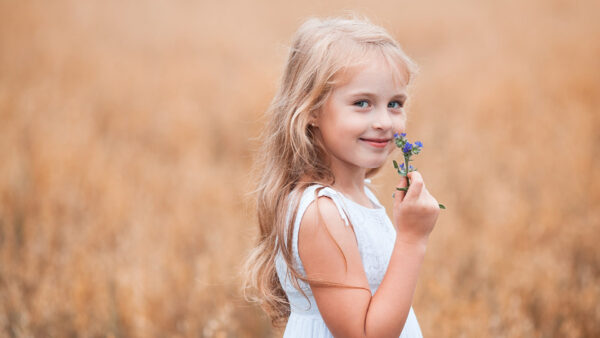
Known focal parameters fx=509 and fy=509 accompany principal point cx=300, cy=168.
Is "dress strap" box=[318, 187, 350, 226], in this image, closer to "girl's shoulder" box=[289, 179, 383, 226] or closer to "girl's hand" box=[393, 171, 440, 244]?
"girl's shoulder" box=[289, 179, 383, 226]

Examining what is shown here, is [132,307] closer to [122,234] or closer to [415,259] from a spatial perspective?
[122,234]

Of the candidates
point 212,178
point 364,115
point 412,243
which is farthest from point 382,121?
point 212,178

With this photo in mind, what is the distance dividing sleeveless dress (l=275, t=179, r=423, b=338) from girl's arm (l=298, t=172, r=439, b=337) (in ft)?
0.20

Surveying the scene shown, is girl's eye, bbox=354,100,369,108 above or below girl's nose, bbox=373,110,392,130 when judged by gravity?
above

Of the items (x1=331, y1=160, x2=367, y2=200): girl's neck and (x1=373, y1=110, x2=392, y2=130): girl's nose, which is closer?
(x1=373, y1=110, x2=392, y2=130): girl's nose

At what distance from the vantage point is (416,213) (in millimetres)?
1319

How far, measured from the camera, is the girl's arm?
1293mm

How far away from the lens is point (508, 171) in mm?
4609

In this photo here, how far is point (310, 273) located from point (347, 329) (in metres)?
0.17

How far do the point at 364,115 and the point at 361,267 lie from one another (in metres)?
0.42

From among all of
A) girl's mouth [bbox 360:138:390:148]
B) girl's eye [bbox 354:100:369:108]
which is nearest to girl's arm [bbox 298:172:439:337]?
girl's mouth [bbox 360:138:390:148]

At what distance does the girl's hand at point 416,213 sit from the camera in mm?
1317

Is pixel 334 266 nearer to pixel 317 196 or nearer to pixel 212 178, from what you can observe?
pixel 317 196

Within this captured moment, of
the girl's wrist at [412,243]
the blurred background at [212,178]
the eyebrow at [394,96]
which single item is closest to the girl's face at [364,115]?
the eyebrow at [394,96]
